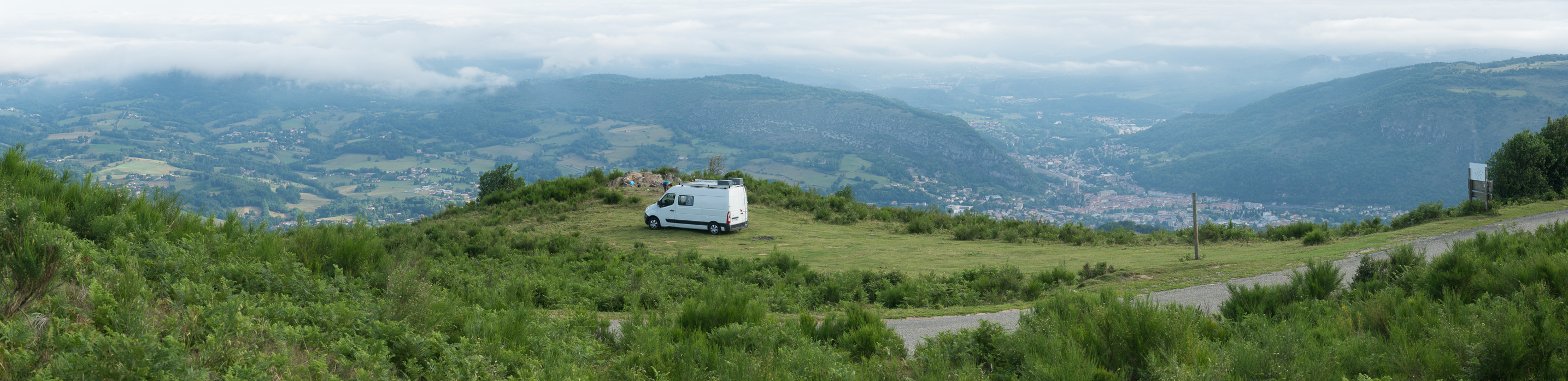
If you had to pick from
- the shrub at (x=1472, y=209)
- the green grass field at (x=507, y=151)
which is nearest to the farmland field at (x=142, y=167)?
the green grass field at (x=507, y=151)

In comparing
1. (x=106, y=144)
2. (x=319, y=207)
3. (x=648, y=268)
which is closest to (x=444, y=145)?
(x=106, y=144)

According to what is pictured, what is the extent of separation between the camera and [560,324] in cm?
545

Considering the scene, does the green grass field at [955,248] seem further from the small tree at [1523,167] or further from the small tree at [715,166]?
the small tree at [715,166]

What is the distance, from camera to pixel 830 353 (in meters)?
5.04

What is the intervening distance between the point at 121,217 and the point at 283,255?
Answer: 1555 millimetres

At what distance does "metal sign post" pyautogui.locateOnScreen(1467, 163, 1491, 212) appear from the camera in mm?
16547

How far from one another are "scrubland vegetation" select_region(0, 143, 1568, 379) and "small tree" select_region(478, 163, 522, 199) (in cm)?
2208

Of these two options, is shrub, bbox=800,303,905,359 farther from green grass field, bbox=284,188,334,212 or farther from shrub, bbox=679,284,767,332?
green grass field, bbox=284,188,334,212

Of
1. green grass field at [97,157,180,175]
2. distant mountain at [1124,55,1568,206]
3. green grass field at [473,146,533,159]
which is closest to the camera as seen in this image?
green grass field at [97,157,180,175]

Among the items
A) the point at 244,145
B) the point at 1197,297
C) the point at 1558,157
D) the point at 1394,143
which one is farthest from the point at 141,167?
the point at 1394,143

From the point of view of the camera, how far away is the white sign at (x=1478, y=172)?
16828 millimetres

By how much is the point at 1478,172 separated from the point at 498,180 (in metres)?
32.6

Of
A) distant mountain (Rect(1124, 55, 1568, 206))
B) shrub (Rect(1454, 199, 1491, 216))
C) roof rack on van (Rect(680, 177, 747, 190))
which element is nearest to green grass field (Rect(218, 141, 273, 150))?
roof rack on van (Rect(680, 177, 747, 190))

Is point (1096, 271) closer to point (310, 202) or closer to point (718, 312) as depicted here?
point (718, 312)
